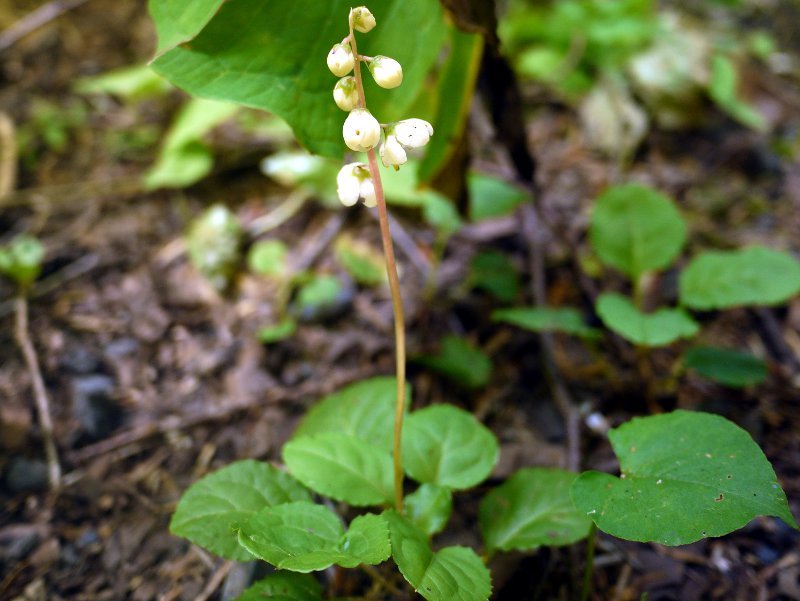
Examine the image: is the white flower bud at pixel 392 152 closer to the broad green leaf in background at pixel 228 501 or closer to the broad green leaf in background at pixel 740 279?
the broad green leaf in background at pixel 228 501

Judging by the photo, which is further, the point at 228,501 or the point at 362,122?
the point at 228,501

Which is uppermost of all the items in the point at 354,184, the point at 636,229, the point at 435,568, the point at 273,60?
the point at 273,60

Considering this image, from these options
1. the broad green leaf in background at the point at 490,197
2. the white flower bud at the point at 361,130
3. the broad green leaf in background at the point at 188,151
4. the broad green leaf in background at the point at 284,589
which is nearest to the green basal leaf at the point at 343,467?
the broad green leaf in background at the point at 284,589

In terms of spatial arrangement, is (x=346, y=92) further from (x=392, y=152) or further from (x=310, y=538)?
(x=310, y=538)

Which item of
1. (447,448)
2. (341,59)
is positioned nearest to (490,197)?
(447,448)

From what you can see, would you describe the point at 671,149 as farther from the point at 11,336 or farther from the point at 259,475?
the point at 11,336

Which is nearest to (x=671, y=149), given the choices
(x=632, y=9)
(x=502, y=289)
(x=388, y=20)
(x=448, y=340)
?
(x=632, y=9)
